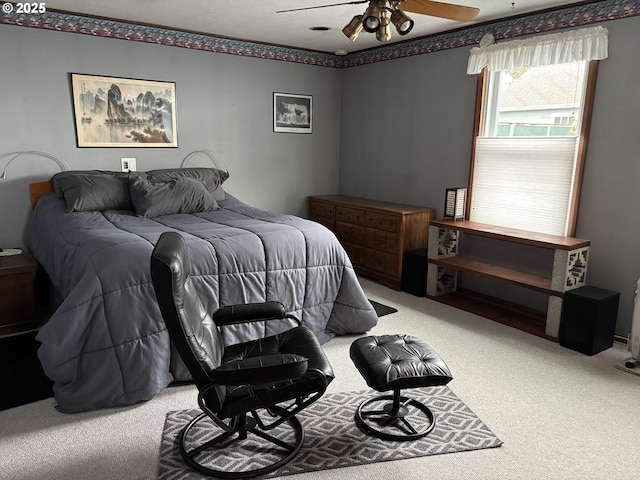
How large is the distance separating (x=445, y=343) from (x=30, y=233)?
3568mm

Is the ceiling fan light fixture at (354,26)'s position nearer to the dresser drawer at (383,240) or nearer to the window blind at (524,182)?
the window blind at (524,182)

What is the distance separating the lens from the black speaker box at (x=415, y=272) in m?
4.42

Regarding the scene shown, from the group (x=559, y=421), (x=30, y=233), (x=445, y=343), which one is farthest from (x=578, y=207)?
(x=30, y=233)

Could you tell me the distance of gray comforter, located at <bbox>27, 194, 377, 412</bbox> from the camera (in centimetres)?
246

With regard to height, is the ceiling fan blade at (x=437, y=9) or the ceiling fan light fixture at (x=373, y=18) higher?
the ceiling fan blade at (x=437, y=9)

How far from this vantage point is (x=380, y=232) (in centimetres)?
474

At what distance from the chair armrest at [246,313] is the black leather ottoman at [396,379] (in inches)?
A: 17.9

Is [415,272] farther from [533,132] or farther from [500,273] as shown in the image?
[533,132]

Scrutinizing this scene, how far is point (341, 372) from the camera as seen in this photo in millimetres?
2941

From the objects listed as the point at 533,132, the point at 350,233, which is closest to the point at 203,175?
the point at 350,233

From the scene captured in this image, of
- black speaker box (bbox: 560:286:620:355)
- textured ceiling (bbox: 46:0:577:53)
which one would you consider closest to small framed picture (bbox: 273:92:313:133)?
textured ceiling (bbox: 46:0:577:53)

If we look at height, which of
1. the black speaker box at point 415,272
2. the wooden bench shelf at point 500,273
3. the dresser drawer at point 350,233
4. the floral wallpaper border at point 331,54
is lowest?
the black speaker box at point 415,272

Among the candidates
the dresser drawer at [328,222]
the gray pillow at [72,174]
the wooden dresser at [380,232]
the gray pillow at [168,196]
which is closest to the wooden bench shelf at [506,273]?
the wooden dresser at [380,232]

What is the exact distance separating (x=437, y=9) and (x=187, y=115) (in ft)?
9.52
